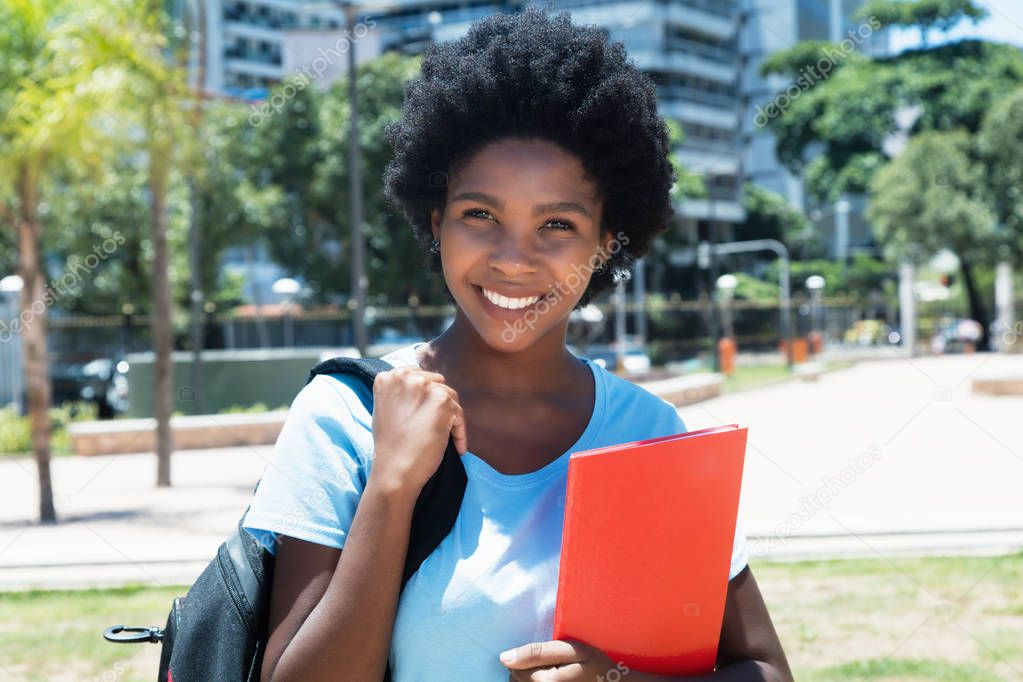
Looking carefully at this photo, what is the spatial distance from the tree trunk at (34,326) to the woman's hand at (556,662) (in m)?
9.03

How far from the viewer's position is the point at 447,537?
1582mm

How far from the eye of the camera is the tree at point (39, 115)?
9.67 meters

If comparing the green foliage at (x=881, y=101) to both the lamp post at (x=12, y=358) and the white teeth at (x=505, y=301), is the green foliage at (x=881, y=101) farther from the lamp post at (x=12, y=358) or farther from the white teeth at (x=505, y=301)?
A: the white teeth at (x=505, y=301)

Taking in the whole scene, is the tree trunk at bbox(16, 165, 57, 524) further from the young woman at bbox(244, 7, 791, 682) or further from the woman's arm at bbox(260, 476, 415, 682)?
the woman's arm at bbox(260, 476, 415, 682)

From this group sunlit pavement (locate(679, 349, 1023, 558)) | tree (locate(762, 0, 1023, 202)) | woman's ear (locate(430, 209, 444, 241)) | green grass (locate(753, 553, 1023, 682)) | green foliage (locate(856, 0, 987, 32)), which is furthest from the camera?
green foliage (locate(856, 0, 987, 32))

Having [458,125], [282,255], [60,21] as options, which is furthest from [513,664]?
[282,255]

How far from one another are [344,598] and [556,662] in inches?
11.8

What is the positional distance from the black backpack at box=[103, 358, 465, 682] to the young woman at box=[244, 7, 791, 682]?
23mm

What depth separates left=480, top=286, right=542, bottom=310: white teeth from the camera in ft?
5.74

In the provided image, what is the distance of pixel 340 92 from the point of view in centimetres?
3322

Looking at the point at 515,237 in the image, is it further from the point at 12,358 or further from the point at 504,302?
the point at 12,358

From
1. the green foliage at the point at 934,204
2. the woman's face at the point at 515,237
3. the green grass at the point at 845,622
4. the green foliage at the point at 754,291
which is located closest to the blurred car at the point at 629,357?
the green foliage at the point at 934,204

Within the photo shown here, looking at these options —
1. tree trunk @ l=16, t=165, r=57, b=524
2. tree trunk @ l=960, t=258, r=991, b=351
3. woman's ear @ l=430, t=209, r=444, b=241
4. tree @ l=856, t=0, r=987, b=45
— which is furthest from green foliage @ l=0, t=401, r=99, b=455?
tree @ l=856, t=0, r=987, b=45

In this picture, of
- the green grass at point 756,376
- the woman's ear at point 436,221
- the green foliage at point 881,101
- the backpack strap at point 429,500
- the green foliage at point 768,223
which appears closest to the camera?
the backpack strap at point 429,500
